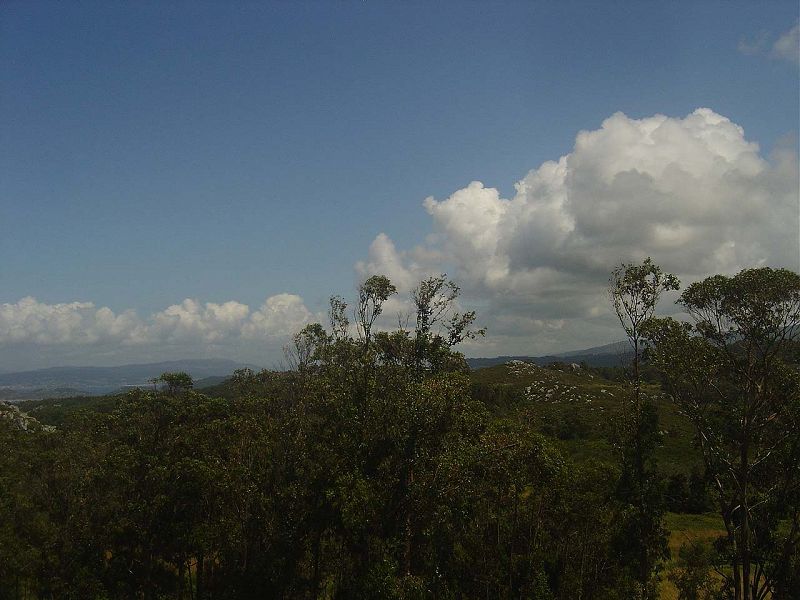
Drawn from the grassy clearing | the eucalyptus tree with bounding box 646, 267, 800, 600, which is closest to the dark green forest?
the eucalyptus tree with bounding box 646, 267, 800, 600

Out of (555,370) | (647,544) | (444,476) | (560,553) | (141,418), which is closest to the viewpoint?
(444,476)

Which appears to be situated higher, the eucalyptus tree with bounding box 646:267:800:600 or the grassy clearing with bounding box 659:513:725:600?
the eucalyptus tree with bounding box 646:267:800:600

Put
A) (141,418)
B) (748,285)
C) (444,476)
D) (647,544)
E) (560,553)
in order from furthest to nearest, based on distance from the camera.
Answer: (141,418) → (560,553) → (647,544) → (748,285) → (444,476)

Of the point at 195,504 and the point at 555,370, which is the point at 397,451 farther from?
the point at 555,370

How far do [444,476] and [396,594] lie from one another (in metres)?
5.03

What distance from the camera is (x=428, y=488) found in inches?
859

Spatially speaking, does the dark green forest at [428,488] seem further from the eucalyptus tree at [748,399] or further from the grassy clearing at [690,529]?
the grassy clearing at [690,529]

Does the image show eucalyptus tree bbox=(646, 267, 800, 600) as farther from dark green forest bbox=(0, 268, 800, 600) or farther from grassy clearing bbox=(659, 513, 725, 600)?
grassy clearing bbox=(659, 513, 725, 600)

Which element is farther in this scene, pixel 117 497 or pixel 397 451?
pixel 117 497

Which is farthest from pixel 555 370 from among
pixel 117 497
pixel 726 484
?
pixel 117 497

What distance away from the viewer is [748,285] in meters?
24.0

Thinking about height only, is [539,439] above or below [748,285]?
below

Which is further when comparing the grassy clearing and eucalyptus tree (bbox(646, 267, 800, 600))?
the grassy clearing

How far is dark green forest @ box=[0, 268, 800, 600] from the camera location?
2258 centimetres
